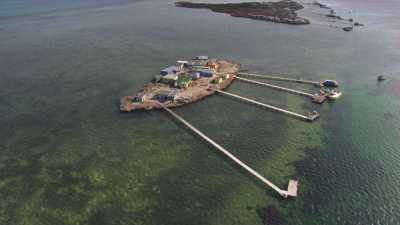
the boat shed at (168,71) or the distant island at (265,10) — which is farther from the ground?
the distant island at (265,10)

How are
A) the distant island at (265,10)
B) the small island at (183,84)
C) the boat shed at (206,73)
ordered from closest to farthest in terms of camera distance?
1. the small island at (183,84)
2. the boat shed at (206,73)
3. the distant island at (265,10)

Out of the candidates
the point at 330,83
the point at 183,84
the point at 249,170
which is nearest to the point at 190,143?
the point at 249,170

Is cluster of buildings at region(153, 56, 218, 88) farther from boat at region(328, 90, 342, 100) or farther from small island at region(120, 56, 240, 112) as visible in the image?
boat at region(328, 90, 342, 100)

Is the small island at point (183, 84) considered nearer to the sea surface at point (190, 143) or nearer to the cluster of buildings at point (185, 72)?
the cluster of buildings at point (185, 72)

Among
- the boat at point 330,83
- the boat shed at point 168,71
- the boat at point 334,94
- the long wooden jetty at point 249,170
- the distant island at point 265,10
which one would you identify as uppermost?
the distant island at point 265,10

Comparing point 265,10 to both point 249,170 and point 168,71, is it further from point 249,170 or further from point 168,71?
point 249,170

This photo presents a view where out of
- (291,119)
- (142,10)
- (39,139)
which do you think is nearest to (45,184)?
(39,139)

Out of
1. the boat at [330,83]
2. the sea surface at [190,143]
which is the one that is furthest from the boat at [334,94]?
the boat at [330,83]
